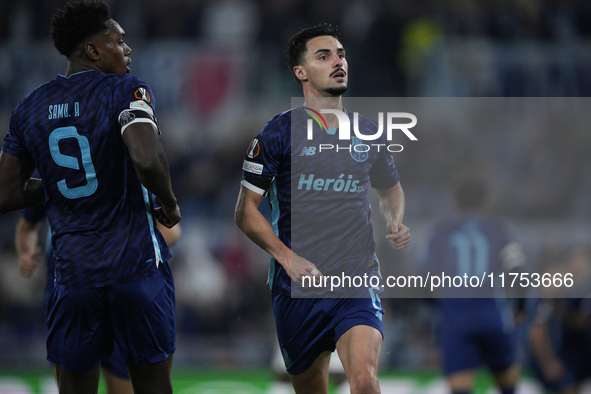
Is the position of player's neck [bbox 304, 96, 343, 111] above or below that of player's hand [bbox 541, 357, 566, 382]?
above

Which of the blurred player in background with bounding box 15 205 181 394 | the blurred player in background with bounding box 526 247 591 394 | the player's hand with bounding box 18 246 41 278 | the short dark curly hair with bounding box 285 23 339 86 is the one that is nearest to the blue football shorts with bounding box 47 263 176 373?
the blurred player in background with bounding box 15 205 181 394

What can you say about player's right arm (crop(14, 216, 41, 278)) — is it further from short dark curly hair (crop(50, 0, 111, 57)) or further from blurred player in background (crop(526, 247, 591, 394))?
blurred player in background (crop(526, 247, 591, 394))

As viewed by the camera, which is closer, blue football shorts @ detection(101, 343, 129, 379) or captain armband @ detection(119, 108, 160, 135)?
captain armband @ detection(119, 108, 160, 135)

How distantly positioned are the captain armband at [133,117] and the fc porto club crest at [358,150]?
141cm

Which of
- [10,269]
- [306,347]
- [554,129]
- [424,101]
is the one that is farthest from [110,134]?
[554,129]

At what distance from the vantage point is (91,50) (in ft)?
13.6

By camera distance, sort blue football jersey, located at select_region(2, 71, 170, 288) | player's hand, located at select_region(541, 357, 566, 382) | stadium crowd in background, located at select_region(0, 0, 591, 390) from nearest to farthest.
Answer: blue football jersey, located at select_region(2, 71, 170, 288), player's hand, located at select_region(541, 357, 566, 382), stadium crowd in background, located at select_region(0, 0, 591, 390)

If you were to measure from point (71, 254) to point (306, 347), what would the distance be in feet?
4.86

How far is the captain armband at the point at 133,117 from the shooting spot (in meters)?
3.86

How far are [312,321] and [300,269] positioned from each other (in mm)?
364

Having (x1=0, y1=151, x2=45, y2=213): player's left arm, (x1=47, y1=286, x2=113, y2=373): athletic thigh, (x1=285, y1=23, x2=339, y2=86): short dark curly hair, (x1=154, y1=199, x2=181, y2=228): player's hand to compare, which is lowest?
(x1=47, y1=286, x2=113, y2=373): athletic thigh

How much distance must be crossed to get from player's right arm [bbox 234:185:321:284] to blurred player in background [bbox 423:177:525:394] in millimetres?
3047

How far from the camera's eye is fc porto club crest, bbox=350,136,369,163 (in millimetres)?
4859

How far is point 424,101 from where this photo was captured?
39.6ft
